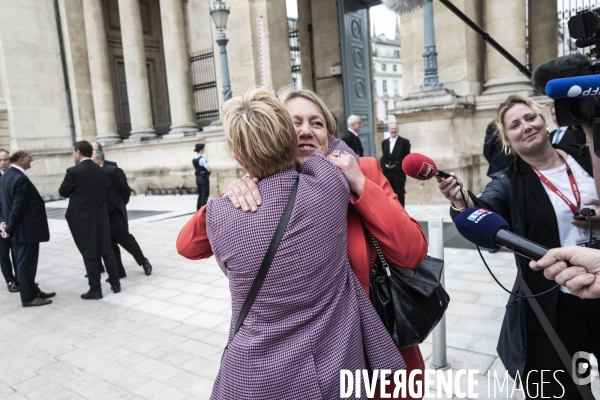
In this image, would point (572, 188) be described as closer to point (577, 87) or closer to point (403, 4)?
point (577, 87)

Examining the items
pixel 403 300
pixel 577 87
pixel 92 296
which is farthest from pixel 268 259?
pixel 92 296

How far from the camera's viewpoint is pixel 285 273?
4.72ft

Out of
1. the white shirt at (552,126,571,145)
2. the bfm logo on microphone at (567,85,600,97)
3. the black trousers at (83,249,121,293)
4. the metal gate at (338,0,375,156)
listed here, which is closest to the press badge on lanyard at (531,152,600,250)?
the bfm logo on microphone at (567,85,600,97)

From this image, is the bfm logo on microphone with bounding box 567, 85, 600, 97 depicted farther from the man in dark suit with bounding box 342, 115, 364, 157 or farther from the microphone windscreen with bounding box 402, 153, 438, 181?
the man in dark suit with bounding box 342, 115, 364, 157

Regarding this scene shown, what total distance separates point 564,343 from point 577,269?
1.09 metres

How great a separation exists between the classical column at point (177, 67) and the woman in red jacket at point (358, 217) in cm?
1623

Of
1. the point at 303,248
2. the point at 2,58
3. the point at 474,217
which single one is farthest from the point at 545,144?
the point at 2,58

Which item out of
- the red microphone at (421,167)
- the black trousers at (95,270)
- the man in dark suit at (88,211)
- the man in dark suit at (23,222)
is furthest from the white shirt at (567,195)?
the man in dark suit at (23,222)

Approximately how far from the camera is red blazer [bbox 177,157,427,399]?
64.2 inches

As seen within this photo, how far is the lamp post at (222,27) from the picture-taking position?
11.4 metres

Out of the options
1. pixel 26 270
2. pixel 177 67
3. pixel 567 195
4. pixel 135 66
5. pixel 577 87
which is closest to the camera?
pixel 577 87

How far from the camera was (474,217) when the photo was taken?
1599 mm

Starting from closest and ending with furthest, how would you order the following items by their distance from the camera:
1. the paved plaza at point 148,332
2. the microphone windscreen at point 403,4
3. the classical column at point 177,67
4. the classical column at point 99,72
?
1. the microphone windscreen at point 403,4
2. the paved plaza at point 148,332
3. the classical column at point 177,67
4. the classical column at point 99,72

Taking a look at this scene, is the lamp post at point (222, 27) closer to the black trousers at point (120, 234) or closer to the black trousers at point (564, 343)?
the black trousers at point (120, 234)
